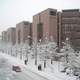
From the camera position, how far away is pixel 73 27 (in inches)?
4628

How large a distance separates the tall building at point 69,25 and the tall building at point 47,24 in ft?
14.5

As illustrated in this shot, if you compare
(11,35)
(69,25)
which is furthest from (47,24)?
(11,35)

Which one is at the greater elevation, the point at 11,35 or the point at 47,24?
the point at 47,24

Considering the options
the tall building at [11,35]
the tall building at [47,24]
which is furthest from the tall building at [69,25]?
the tall building at [11,35]

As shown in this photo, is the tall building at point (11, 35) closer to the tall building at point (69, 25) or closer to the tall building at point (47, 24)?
the tall building at point (47, 24)

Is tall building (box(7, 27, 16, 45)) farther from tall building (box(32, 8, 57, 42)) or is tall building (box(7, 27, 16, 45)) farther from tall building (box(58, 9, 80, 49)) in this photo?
tall building (box(58, 9, 80, 49))

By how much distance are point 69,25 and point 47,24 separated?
13.5 metres

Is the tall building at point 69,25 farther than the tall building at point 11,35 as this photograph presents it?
No

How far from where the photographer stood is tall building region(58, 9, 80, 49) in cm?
11506

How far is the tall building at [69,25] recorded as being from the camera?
115m

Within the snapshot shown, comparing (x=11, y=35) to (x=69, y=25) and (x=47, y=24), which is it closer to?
(x=47, y=24)

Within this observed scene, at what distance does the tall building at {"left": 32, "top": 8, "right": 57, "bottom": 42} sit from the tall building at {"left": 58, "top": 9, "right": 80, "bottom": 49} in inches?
175

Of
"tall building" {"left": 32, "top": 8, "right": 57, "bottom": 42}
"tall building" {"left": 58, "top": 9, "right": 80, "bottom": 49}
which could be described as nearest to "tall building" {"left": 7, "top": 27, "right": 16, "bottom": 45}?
"tall building" {"left": 32, "top": 8, "right": 57, "bottom": 42}

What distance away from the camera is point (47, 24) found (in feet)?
409
